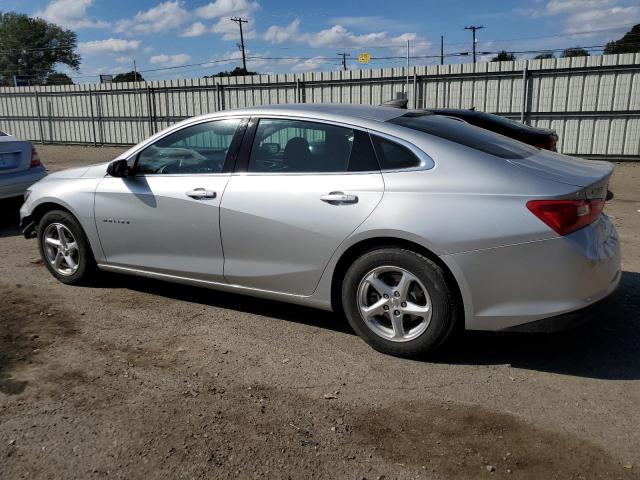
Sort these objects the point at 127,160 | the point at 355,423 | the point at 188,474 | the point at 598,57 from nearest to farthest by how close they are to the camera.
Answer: the point at 188,474 < the point at 355,423 < the point at 127,160 < the point at 598,57

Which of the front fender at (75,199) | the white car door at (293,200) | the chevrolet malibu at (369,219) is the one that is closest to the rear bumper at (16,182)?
the front fender at (75,199)

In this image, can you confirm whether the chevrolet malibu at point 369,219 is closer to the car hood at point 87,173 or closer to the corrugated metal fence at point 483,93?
the car hood at point 87,173

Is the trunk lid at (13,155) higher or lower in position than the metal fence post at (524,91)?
lower

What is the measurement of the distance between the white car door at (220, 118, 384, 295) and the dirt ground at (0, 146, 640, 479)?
0.54 meters

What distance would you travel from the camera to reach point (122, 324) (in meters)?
4.52

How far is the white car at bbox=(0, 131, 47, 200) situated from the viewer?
8.04 meters

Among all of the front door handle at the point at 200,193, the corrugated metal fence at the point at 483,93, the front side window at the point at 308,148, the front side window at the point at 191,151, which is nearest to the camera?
the front side window at the point at 308,148

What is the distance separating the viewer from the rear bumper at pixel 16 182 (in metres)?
8.00

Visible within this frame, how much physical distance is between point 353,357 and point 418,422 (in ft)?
2.88

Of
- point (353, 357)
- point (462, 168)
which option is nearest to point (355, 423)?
point (353, 357)

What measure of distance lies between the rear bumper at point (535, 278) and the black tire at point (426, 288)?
0.13 meters

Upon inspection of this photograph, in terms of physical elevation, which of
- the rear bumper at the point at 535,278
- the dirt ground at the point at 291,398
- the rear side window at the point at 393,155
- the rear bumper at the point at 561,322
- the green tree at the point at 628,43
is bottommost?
the dirt ground at the point at 291,398

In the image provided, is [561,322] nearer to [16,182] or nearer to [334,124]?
[334,124]

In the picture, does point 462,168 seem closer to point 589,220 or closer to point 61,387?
point 589,220
